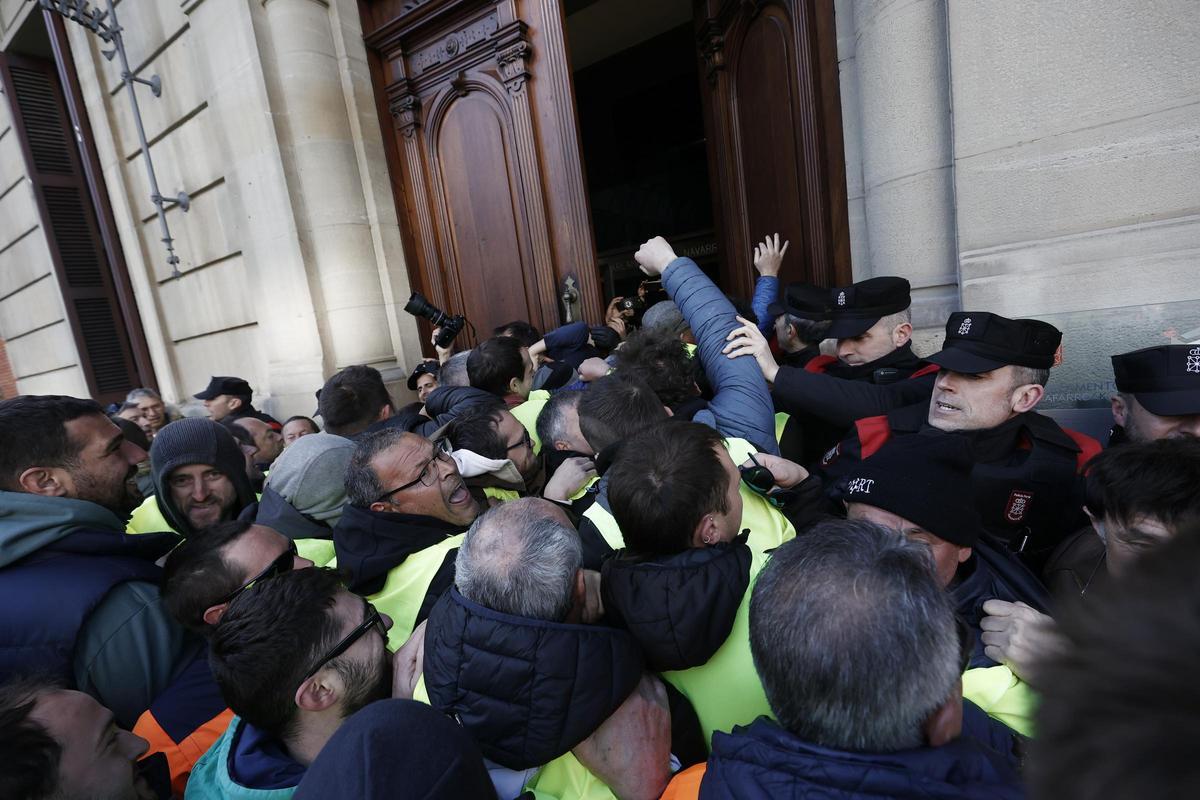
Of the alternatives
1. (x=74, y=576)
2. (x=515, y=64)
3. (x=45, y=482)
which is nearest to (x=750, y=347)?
(x=74, y=576)

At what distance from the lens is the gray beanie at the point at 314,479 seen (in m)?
2.00

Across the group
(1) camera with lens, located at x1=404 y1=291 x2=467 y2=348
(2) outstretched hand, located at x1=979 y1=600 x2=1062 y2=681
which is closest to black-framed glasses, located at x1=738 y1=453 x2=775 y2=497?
(2) outstretched hand, located at x1=979 y1=600 x2=1062 y2=681

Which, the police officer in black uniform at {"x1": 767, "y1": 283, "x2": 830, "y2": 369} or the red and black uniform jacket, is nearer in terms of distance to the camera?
the red and black uniform jacket

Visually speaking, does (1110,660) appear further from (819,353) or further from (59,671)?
(819,353)

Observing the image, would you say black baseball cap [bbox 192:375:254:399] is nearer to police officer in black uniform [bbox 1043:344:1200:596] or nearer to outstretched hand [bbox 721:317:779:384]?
outstretched hand [bbox 721:317:779:384]

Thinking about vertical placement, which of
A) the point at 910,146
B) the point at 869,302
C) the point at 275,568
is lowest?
the point at 275,568

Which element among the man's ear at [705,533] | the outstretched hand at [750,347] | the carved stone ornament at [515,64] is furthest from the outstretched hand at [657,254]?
the carved stone ornament at [515,64]

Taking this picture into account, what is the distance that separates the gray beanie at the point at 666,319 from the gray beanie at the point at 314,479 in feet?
5.30

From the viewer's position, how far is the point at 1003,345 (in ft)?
Answer: 5.41

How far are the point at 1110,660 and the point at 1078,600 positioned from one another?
0.34 ft

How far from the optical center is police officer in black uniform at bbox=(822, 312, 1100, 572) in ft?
5.09

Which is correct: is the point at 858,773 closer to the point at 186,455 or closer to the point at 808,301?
the point at 808,301

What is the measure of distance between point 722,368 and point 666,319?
1142 mm

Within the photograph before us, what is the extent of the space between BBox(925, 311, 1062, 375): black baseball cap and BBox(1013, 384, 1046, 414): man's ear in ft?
0.20
